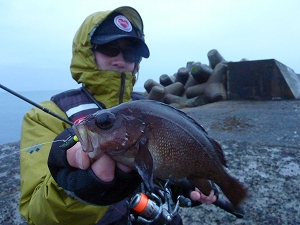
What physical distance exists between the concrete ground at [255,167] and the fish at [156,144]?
32 cm

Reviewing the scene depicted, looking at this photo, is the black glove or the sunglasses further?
the sunglasses

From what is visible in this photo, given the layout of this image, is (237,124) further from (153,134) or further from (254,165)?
(153,134)

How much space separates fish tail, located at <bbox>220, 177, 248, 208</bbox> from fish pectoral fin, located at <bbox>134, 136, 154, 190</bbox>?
0.53 m

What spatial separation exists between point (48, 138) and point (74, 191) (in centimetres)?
59

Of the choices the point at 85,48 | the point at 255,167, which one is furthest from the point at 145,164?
the point at 255,167

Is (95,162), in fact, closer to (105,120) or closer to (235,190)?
(105,120)

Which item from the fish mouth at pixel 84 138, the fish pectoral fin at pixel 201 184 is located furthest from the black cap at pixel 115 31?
the fish pectoral fin at pixel 201 184

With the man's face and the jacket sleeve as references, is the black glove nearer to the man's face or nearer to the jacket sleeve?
the jacket sleeve

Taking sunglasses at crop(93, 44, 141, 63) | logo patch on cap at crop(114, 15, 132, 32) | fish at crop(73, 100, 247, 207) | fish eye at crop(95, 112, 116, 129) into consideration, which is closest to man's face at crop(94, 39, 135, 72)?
sunglasses at crop(93, 44, 141, 63)

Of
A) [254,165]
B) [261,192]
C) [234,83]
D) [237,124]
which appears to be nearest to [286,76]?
[234,83]

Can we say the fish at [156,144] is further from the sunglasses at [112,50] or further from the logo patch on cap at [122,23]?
the logo patch on cap at [122,23]

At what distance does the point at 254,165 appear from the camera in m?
4.10

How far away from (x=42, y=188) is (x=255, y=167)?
10.2ft

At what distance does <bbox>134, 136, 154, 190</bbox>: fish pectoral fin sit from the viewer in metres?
1.38
